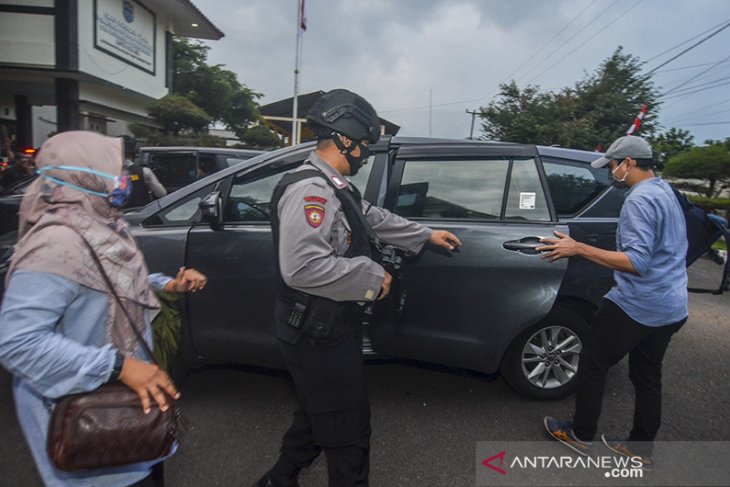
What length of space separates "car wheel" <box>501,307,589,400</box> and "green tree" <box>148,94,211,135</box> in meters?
17.7

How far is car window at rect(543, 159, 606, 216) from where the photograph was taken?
12.1 ft

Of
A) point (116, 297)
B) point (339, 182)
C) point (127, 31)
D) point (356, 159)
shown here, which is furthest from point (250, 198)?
point (127, 31)

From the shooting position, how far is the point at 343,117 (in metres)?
1.96

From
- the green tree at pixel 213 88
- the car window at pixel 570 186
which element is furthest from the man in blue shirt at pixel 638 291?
the green tree at pixel 213 88

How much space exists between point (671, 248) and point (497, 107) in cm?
1565

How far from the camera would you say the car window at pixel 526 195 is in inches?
128

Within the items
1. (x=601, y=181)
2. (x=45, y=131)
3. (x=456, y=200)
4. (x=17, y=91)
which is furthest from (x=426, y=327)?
(x=45, y=131)

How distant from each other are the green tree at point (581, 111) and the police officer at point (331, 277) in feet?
47.8

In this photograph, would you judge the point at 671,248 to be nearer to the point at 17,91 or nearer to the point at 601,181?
the point at 601,181

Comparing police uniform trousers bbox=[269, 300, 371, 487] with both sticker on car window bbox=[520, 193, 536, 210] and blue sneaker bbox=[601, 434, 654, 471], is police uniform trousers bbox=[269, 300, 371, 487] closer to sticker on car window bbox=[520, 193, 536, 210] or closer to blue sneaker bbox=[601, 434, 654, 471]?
blue sneaker bbox=[601, 434, 654, 471]

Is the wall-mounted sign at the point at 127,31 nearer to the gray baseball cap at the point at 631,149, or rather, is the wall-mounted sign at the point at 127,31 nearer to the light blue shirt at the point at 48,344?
the gray baseball cap at the point at 631,149

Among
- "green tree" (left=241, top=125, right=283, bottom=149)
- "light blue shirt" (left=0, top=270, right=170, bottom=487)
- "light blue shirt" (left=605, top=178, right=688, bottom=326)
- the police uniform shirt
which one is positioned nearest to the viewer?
"light blue shirt" (left=0, top=270, right=170, bottom=487)
